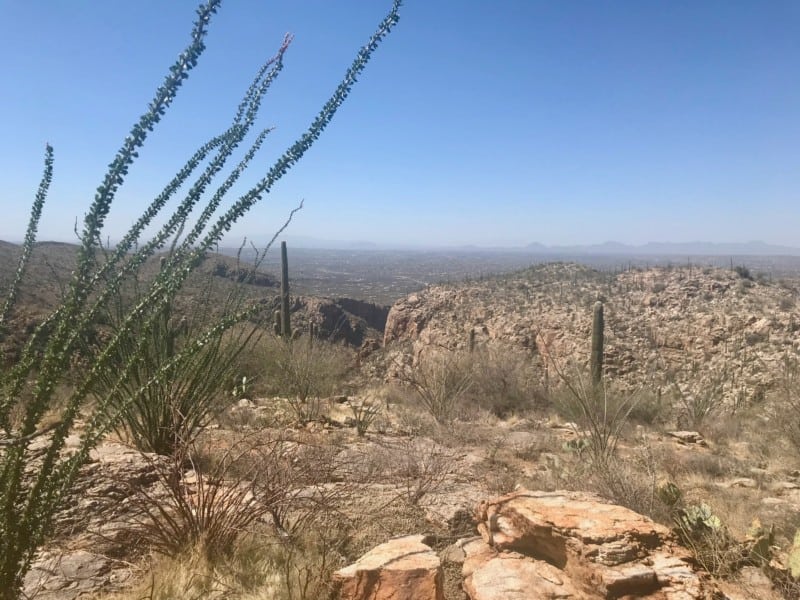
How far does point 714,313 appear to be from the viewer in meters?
16.8

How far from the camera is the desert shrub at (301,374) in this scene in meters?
8.20

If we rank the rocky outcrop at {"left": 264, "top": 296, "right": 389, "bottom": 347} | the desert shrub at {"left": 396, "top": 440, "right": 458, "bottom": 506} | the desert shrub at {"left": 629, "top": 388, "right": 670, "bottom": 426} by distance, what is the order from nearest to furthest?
the desert shrub at {"left": 396, "top": 440, "right": 458, "bottom": 506} < the desert shrub at {"left": 629, "top": 388, "right": 670, "bottom": 426} < the rocky outcrop at {"left": 264, "top": 296, "right": 389, "bottom": 347}

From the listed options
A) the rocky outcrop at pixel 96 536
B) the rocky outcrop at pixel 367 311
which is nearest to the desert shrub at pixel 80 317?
the rocky outcrop at pixel 96 536

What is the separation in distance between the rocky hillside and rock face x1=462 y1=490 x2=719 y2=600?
27.5 feet

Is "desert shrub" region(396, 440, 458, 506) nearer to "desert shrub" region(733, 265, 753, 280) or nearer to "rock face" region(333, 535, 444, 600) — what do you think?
"rock face" region(333, 535, 444, 600)

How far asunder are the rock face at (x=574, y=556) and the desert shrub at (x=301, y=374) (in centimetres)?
465

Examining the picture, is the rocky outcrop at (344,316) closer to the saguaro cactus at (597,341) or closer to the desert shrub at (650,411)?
the saguaro cactus at (597,341)

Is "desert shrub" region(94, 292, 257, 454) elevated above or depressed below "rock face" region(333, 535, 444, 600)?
above

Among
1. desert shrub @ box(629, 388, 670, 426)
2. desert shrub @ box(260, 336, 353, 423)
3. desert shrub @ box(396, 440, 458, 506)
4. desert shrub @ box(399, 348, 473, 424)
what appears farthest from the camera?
desert shrub @ box(629, 388, 670, 426)

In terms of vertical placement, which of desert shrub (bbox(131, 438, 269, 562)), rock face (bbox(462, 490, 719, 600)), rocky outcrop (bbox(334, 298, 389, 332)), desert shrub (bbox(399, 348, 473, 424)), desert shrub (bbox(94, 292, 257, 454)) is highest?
desert shrub (bbox(94, 292, 257, 454))

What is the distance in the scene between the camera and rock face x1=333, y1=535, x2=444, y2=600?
8.42 ft

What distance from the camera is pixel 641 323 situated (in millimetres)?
18031

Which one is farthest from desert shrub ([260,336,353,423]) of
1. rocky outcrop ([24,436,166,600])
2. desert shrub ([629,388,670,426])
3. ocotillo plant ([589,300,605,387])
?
desert shrub ([629,388,670,426])

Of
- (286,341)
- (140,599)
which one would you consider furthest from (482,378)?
(140,599)
